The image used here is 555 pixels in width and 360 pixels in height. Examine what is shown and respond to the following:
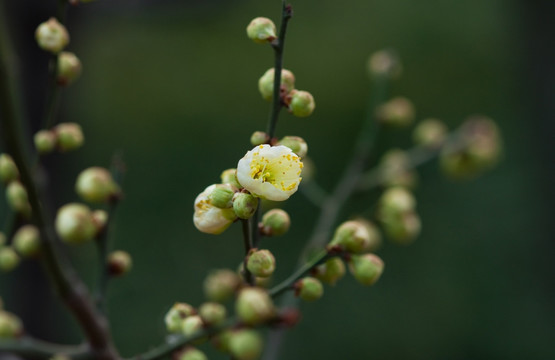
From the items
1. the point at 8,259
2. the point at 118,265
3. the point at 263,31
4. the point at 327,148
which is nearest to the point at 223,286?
the point at 118,265

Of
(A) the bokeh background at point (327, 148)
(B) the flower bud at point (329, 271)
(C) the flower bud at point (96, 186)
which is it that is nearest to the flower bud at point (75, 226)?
(C) the flower bud at point (96, 186)

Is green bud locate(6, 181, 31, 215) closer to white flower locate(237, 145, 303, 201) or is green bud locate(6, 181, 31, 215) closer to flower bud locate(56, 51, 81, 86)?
flower bud locate(56, 51, 81, 86)

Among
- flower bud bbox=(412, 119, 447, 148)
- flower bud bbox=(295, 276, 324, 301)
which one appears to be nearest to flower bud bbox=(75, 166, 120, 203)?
flower bud bbox=(295, 276, 324, 301)

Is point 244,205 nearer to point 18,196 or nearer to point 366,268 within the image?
point 366,268

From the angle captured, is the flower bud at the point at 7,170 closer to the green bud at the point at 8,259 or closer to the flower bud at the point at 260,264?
the green bud at the point at 8,259

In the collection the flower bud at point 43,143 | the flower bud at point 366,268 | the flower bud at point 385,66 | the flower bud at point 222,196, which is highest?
the flower bud at point 385,66

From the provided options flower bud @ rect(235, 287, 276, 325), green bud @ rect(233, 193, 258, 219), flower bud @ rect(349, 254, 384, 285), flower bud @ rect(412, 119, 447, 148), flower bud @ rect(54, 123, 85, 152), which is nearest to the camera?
flower bud @ rect(235, 287, 276, 325)
